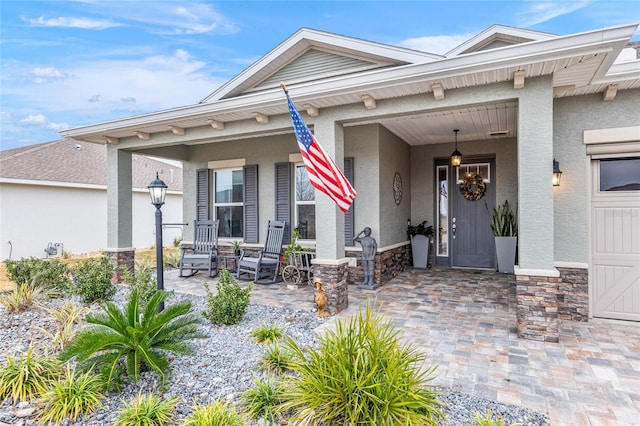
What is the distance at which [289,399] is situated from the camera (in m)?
2.42

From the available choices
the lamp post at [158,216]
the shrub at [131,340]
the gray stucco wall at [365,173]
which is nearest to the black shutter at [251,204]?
the gray stucco wall at [365,173]

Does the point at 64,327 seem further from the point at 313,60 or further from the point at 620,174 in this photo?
the point at 620,174

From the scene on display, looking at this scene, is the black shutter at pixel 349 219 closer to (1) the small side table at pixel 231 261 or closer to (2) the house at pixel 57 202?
(1) the small side table at pixel 231 261

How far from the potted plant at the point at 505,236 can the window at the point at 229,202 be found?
221 inches

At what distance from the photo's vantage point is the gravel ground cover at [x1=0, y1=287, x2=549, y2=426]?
239cm

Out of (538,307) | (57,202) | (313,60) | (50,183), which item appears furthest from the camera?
(57,202)

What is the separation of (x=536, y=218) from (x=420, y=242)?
14.3 feet

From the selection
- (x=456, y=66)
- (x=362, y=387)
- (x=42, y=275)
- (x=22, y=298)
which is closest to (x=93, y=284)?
(x=22, y=298)

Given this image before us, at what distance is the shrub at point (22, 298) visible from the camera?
4695mm

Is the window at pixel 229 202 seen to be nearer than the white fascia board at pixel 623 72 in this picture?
No

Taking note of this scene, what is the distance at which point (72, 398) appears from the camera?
248 centimetres

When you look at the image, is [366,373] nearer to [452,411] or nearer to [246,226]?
[452,411]

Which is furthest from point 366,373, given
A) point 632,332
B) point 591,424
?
point 632,332

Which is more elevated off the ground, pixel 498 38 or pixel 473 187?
pixel 498 38
